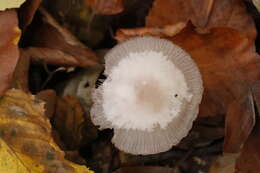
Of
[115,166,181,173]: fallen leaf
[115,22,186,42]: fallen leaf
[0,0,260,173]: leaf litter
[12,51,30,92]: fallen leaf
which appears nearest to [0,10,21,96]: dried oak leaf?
[0,0,260,173]: leaf litter

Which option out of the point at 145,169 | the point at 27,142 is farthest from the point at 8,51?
the point at 145,169

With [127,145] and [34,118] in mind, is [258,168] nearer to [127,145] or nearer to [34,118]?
[127,145]

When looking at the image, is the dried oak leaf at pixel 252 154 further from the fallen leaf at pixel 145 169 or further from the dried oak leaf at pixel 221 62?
the fallen leaf at pixel 145 169

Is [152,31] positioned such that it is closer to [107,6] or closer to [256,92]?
[107,6]

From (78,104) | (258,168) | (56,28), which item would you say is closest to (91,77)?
(78,104)

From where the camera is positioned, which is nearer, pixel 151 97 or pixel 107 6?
pixel 151 97

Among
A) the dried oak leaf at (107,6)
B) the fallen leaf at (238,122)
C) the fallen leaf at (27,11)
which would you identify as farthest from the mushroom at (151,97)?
the fallen leaf at (27,11)

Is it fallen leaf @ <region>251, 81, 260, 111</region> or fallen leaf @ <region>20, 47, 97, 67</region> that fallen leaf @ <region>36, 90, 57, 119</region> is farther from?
fallen leaf @ <region>251, 81, 260, 111</region>
